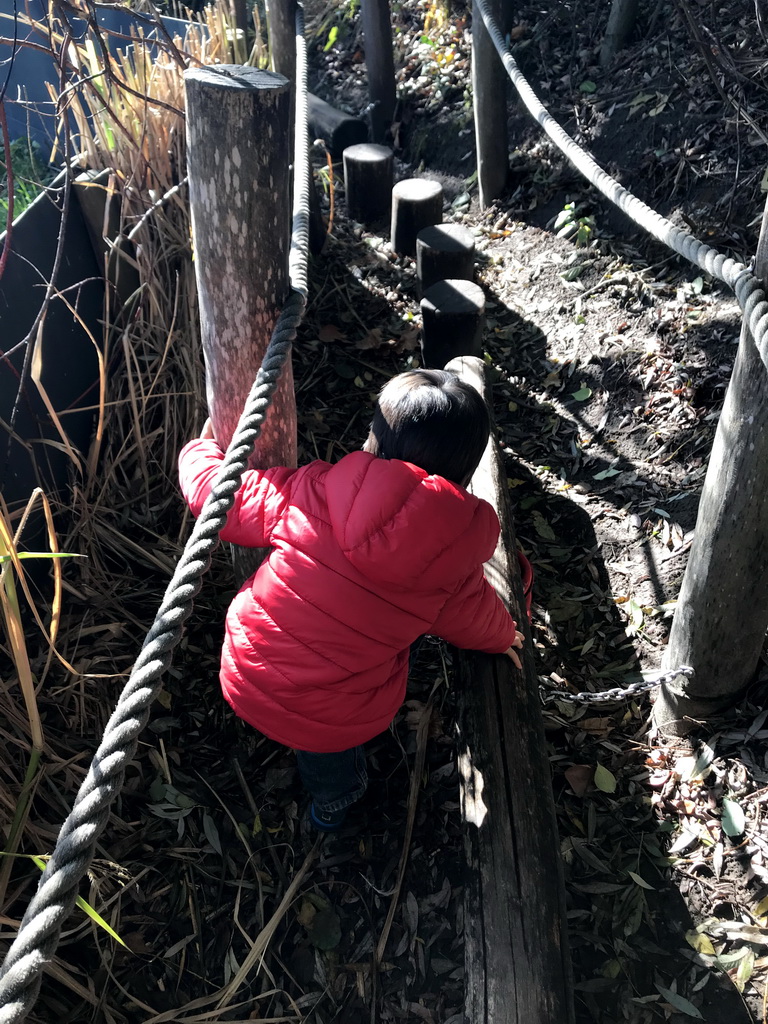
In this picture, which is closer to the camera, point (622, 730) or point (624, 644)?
point (622, 730)

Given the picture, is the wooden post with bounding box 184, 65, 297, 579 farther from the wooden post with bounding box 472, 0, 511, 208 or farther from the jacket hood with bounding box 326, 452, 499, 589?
the wooden post with bounding box 472, 0, 511, 208

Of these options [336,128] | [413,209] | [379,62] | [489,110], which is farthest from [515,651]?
[379,62]

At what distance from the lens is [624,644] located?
2.64 metres

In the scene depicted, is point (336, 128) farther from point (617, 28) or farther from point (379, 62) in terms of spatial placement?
point (617, 28)

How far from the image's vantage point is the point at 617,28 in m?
4.62

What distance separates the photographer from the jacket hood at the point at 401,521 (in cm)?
152

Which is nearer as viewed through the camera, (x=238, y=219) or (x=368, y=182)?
(x=238, y=219)

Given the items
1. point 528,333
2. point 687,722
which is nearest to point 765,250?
point 687,722

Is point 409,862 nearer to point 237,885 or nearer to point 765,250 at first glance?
point 237,885

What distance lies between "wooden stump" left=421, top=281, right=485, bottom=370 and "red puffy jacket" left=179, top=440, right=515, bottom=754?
1785 mm

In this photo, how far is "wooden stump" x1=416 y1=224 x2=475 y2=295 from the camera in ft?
12.6

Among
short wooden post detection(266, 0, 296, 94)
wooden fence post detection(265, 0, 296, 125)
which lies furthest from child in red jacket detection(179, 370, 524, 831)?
short wooden post detection(266, 0, 296, 94)

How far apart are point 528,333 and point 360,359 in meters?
0.92

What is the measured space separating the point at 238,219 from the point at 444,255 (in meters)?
2.37
